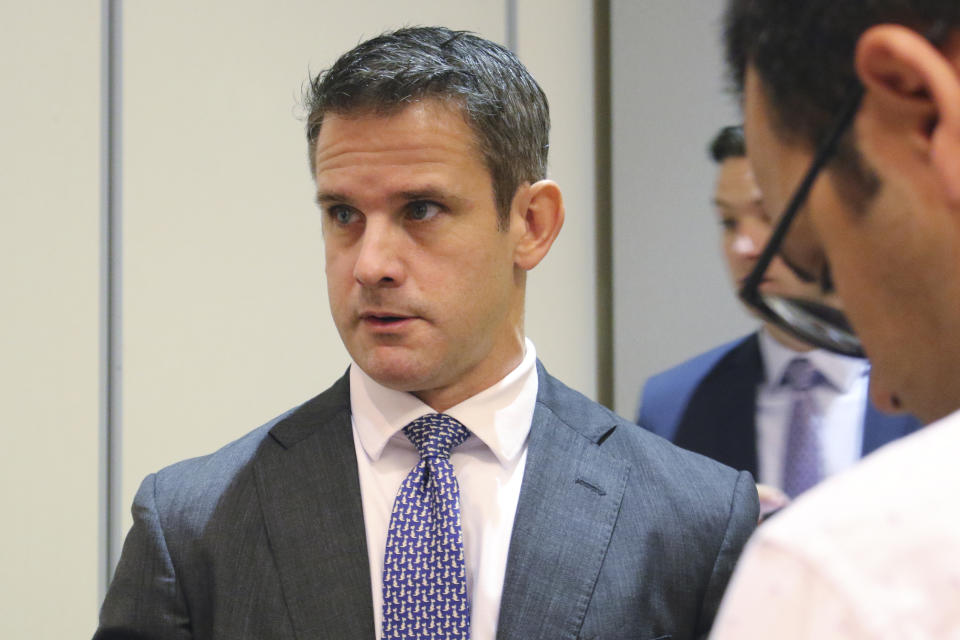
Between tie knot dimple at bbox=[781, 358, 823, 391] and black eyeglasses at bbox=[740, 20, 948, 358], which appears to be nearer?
black eyeglasses at bbox=[740, 20, 948, 358]

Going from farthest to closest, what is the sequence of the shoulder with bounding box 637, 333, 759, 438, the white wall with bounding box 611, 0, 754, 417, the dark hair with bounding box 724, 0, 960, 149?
the white wall with bounding box 611, 0, 754, 417, the shoulder with bounding box 637, 333, 759, 438, the dark hair with bounding box 724, 0, 960, 149

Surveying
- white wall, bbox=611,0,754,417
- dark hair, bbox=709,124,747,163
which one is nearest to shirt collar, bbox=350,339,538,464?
dark hair, bbox=709,124,747,163

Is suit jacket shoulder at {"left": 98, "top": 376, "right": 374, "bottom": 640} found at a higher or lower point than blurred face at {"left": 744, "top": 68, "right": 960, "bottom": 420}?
lower

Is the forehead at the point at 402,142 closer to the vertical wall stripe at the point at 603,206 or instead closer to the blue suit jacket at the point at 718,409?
the blue suit jacket at the point at 718,409

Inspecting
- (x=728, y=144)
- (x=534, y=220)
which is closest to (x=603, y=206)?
(x=728, y=144)

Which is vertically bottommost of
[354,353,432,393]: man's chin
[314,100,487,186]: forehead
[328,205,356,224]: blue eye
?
[354,353,432,393]: man's chin

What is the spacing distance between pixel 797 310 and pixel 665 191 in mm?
1764

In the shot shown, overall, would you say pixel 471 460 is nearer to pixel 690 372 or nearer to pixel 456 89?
pixel 456 89

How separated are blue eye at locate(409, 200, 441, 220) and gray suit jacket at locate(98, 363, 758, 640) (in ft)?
0.87

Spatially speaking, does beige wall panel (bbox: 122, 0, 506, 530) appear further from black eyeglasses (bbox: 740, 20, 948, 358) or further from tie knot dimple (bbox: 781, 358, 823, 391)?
black eyeglasses (bbox: 740, 20, 948, 358)

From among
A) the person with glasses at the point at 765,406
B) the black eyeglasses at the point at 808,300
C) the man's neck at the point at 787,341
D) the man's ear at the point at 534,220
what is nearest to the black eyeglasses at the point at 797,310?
the black eyeglasses at the point at 808,300

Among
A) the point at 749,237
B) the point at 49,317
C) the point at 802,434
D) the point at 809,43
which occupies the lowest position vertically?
the point at 802,434

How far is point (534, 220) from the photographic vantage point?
4.63 ft

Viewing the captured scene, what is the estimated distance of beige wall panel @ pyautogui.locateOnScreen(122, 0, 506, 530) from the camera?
6.23 feet
